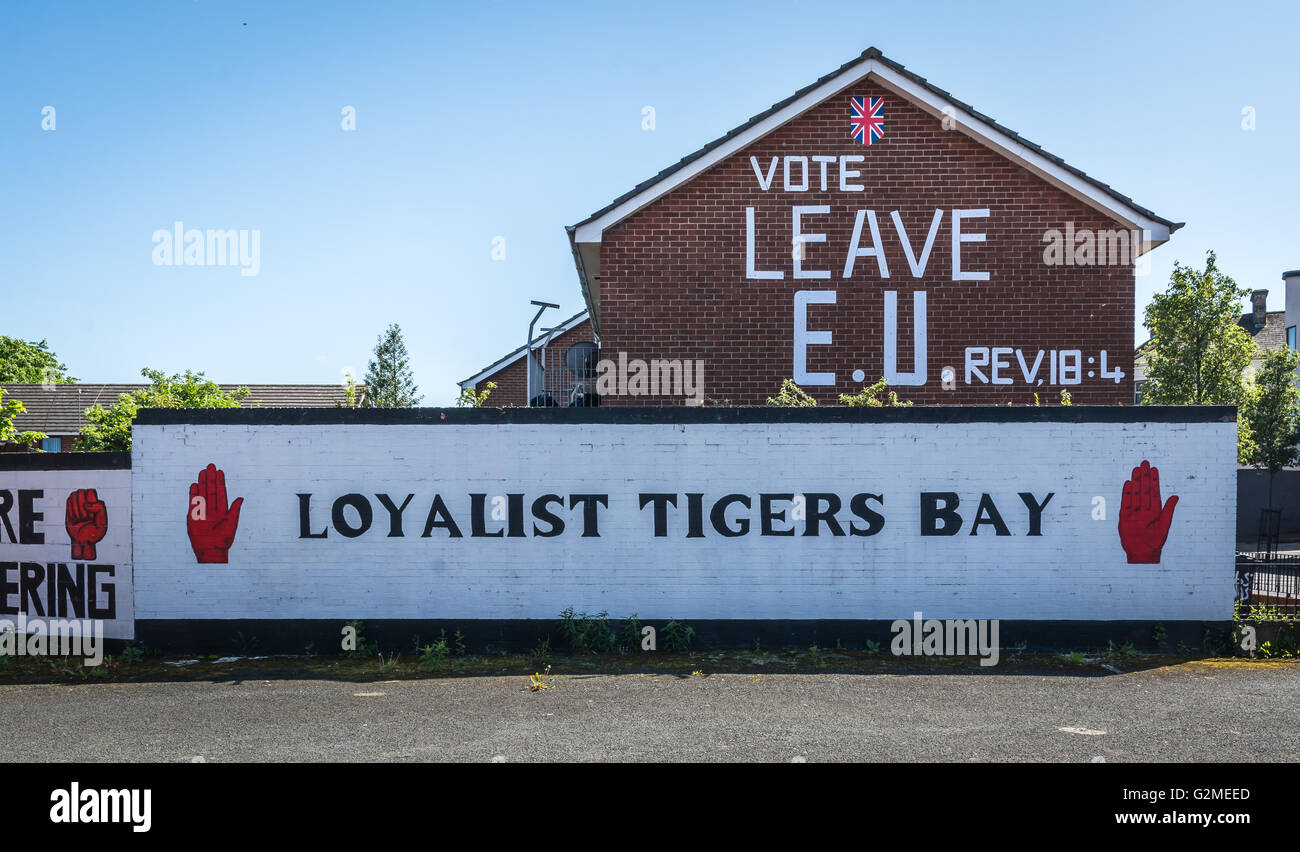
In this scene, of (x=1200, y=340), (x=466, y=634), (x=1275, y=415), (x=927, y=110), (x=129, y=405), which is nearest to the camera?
(x=466, y=634)

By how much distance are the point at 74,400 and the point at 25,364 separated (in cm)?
3834

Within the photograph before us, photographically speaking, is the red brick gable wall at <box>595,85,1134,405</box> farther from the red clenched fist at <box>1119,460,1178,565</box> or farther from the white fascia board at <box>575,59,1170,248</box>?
the red clenched fist at <box>1119,460,1178,565</box>

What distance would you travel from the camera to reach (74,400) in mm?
50688

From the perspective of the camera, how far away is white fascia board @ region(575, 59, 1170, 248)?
1377 centimetres

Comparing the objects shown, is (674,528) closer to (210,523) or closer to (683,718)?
(683,718)

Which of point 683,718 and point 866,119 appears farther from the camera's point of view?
point 866,119

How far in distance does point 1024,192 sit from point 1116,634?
736 cm

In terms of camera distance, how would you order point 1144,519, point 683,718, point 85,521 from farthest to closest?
point 85,521, point 1144,519, point 683,718

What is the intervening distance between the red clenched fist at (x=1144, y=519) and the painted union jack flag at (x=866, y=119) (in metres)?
6.95

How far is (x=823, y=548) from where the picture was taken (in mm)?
9789

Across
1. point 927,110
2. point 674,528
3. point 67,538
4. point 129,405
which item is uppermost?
point 927,110

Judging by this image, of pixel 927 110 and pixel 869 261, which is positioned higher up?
pixel 927 110

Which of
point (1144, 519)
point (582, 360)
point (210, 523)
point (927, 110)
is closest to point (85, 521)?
point (210, 523)
